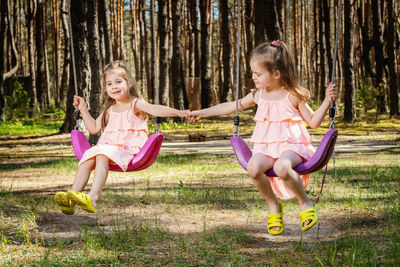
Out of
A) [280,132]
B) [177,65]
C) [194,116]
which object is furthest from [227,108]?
[177,65]

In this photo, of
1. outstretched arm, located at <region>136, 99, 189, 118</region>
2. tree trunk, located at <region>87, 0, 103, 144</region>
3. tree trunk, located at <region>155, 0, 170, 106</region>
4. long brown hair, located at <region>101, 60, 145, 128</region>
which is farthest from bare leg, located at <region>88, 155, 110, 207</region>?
tree trunk, located at <region>155, 0, 170, 106</region>

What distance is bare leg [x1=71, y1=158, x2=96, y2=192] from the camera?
4094 mm

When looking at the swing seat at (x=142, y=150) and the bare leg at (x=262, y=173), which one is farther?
the swing seat at (x=142, y=150)

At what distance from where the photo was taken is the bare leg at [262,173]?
12.2 ft

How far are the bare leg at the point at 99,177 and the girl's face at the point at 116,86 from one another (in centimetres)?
69

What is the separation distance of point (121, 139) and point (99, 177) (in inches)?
18.1

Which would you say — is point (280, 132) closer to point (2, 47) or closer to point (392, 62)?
point (392, 62)

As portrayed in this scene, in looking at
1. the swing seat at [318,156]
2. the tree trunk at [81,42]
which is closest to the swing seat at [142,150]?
the swing seat at [318,156]

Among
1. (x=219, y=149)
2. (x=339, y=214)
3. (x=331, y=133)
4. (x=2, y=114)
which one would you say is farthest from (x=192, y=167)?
(x=2, y=114)

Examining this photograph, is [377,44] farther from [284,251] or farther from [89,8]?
[284,251]

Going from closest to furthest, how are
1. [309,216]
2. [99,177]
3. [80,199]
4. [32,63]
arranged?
[309,216], [80,199], [99,177], [32,63]

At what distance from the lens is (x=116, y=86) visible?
4590 millimetres

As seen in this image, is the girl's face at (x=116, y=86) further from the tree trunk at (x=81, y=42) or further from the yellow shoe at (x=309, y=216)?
the tree trunk at (x=81, y=42)

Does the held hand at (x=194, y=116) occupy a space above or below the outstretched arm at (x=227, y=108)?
below
